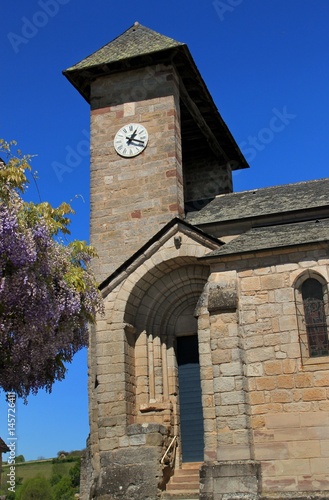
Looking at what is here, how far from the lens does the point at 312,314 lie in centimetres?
1275

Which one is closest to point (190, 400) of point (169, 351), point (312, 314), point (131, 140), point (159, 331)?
point (169, 351)

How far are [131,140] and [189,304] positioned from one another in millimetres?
4870

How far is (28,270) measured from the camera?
9203 millimetres

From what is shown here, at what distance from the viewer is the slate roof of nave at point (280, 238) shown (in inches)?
510

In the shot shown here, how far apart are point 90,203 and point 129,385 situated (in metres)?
5.20

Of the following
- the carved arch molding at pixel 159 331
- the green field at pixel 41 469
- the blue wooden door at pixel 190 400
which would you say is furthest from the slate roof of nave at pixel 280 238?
the green field at pixel 41 469

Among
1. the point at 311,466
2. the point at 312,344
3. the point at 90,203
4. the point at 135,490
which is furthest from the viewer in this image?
the point at 90,203

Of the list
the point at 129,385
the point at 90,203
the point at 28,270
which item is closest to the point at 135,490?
the point at 129,385

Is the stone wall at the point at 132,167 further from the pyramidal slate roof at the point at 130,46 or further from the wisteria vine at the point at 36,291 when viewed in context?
the wisteria vine at the point at 36,291

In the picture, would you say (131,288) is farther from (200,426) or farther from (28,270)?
(28,270)

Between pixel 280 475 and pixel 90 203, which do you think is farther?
pixel 90 203

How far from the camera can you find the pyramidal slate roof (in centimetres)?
1767

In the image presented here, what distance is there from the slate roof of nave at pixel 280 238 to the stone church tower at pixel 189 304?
0.05m

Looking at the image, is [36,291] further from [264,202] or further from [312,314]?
[264,202]
